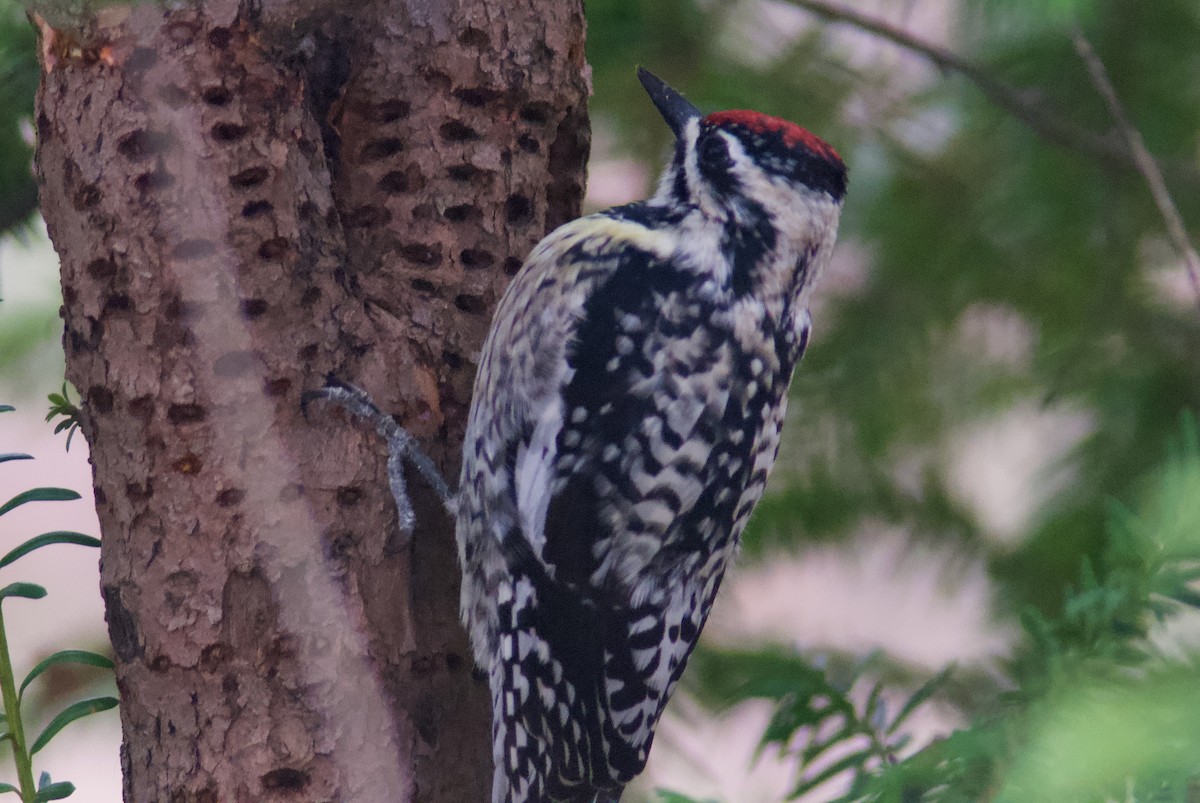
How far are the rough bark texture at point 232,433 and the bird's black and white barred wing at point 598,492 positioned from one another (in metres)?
0.11

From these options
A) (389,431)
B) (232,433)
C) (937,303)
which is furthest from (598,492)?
(937,303)

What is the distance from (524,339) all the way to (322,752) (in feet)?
1.99

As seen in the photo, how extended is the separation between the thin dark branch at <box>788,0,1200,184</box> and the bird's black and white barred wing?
0.62 meters

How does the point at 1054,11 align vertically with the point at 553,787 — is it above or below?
above

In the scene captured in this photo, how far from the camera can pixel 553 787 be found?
5.27ft

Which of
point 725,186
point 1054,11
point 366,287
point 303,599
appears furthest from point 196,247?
point 1054,11

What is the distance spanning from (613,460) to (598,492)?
0.16 feet

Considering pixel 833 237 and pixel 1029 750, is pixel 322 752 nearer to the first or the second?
pixel 1029 750

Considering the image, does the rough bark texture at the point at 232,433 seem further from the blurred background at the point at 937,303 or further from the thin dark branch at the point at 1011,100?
the thin dark branch at the point at 1011,100

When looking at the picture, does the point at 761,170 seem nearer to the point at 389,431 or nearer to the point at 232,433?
the point at 389,431

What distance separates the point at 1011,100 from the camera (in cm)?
201

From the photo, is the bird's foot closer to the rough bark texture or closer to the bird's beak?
the rough bark texture

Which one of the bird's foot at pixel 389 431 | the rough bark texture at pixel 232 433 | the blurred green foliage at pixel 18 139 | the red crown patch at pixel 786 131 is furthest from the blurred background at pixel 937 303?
the bird's foot at pixel 389 431

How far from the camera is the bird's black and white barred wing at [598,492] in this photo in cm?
161
